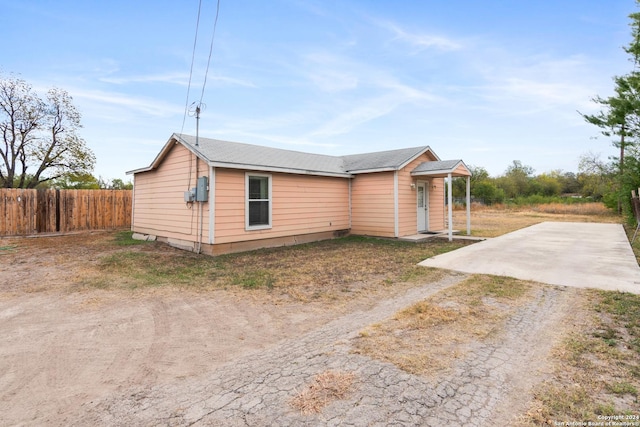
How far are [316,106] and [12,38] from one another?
11.3 m

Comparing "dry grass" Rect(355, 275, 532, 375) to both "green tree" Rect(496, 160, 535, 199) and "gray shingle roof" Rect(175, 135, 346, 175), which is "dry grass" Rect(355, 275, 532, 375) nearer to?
"gray shingle roof" Rect(175, 135, 346, 175)

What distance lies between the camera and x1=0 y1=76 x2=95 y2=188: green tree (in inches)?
654

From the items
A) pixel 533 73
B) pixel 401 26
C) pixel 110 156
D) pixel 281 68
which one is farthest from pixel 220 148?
pixel 110 156

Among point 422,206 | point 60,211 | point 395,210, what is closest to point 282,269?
point 395,210

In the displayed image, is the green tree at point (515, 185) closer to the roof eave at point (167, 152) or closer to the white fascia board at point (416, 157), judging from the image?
the white fascia board at point (416, 157)

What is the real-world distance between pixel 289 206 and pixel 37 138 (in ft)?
57.8

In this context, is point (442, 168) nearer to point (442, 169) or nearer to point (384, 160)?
point (442, 169)

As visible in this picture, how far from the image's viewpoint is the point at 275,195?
9.62 metres

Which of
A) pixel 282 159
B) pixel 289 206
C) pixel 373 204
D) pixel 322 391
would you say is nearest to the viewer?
pixel 322 391

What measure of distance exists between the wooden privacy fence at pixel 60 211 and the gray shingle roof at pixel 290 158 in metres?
6.66

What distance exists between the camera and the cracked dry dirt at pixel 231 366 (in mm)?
2053

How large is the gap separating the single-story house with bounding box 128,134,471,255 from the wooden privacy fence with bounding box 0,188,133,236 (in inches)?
101

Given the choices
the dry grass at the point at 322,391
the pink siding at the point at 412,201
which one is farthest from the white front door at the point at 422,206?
the dry grass at the point at 322,391

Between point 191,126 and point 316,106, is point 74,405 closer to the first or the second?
point 191,126
